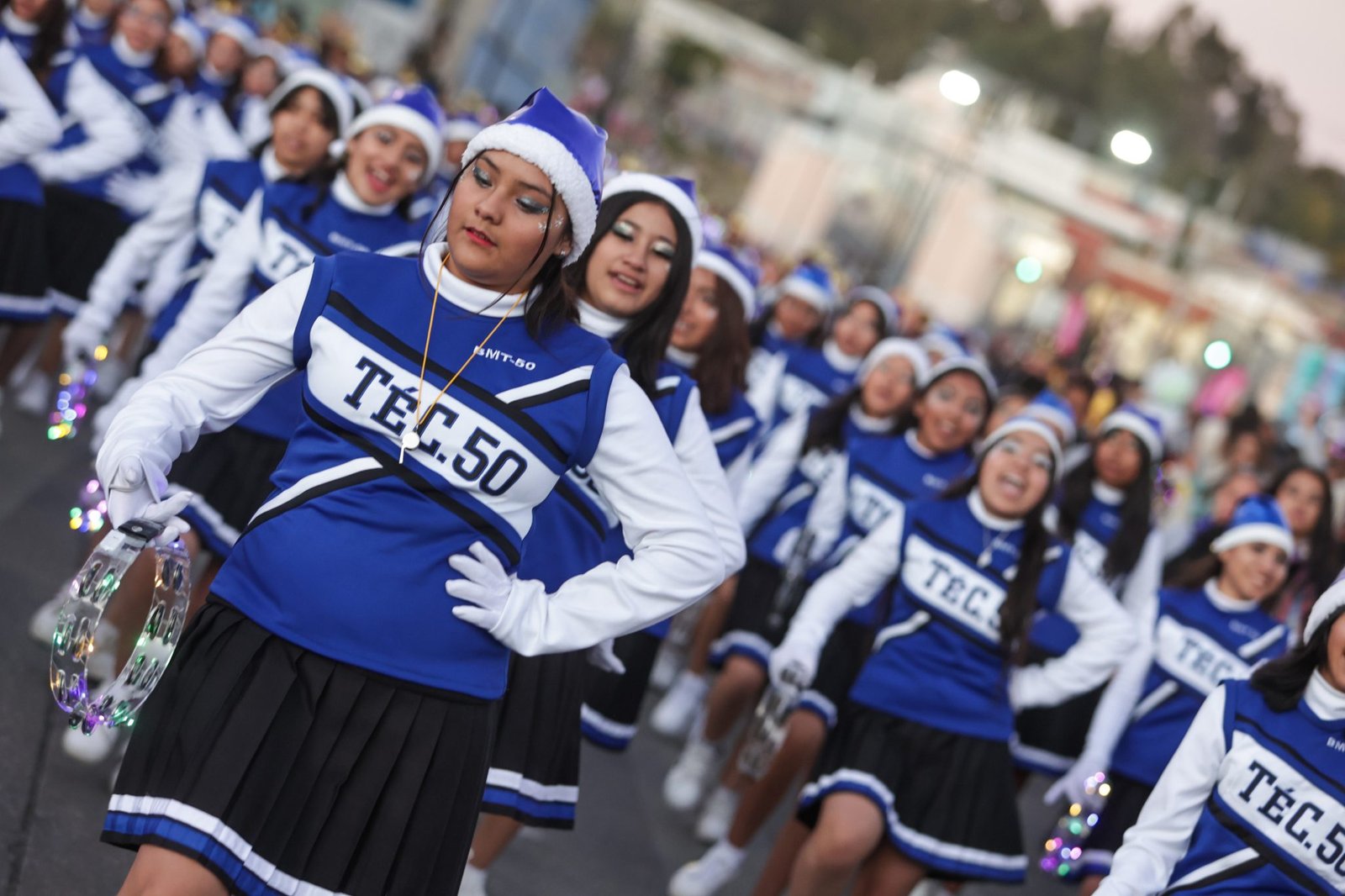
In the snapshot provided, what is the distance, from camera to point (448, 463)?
3.20m

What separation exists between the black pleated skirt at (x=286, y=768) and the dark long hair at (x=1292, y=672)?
7.58 feet

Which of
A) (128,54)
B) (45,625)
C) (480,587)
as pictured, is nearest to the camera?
(480,587)

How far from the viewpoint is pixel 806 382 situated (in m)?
9.12

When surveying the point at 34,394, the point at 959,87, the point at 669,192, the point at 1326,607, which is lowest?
the point at 34,394

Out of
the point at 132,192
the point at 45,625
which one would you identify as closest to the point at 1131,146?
the point at 132,192

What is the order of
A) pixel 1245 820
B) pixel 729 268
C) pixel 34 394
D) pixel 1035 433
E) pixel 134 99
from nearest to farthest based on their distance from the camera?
pixel 1245 820 < pixel 1035 433 < pixel 729 268 < pixel 134 99 < pixel 34 394

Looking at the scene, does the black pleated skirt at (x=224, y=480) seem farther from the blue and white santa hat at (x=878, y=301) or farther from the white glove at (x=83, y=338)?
the blue and white santa hat at (x=878, y=301)

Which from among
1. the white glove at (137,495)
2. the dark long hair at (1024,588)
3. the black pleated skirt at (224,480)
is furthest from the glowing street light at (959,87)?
the white glove at (137,495)

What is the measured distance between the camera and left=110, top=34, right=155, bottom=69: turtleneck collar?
8.48 m

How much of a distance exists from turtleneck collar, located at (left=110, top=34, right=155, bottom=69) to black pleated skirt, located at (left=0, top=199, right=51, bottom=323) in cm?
151

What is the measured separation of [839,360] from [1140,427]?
1.84m

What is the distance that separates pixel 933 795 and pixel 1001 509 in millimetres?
974

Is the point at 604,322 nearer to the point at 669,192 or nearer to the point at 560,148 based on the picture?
the point at 669,192

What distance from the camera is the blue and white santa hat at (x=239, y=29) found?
1031 centimetres
